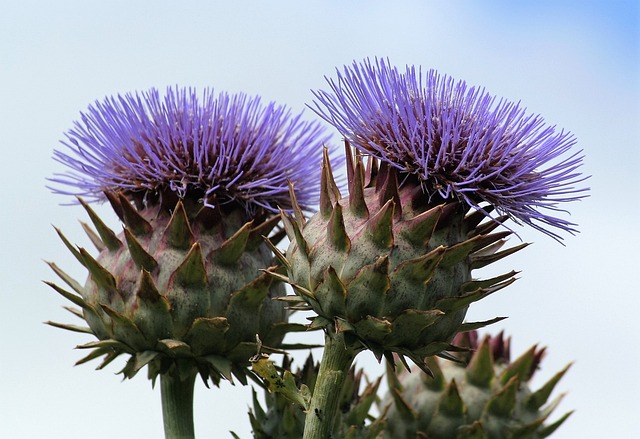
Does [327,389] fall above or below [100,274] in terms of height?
below

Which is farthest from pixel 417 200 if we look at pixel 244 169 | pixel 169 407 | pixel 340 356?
pixel 169 407

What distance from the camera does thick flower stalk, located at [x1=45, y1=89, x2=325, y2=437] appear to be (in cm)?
279

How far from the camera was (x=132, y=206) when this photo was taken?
2920 mm

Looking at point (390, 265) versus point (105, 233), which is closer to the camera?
point (390, 265)

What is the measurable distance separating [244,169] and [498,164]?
2.80 ft

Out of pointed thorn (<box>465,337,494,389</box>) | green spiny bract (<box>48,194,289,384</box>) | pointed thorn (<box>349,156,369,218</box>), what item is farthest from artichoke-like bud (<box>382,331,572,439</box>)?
pointed thorn (<box>349,156,369,218</box>)

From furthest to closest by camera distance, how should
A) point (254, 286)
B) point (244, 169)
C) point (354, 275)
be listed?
1. point (244, 169)
2. point (254, 286)
3. point (354, 275)

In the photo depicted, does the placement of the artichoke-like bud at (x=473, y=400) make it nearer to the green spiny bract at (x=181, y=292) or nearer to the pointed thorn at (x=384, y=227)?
the green spiny bract at (x=181, y=292)

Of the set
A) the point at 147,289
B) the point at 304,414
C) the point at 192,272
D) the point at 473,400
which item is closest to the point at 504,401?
the point at 473,400

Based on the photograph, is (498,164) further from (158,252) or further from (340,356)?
(158,252)

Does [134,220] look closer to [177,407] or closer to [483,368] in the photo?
[177,407]

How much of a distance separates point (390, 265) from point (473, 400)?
101cm

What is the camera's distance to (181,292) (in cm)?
279

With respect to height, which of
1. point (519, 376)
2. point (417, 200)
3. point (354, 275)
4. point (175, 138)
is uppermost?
point (175, 138)
